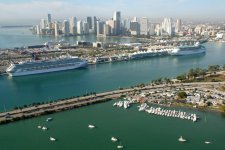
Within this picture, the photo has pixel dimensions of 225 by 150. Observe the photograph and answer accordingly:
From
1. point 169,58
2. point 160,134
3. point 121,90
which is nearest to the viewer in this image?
point 160,134

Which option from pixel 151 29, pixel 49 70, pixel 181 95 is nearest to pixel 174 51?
pixel 49 70

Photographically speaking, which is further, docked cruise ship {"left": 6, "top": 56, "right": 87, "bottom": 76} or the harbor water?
docked cruise ship {"left": 6, "top": 56, "right": 87, "bottom": 76}

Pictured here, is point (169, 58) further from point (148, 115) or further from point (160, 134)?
point (160, 134)

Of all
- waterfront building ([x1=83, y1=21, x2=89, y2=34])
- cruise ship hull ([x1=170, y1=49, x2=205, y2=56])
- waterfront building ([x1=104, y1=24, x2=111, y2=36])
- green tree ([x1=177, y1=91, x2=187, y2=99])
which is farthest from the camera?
waterfront building ([x1=83, y1=21, x2=89, y2=34])

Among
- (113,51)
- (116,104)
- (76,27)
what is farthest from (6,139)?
(76,27)

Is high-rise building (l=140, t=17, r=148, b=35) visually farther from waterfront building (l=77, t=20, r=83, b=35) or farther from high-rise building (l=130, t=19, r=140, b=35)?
waterfront building (l=77, t=20, r=83, b=35)

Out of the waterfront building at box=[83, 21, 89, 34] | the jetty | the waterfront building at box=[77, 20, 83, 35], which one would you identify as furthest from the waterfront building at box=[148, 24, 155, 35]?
the jetty
